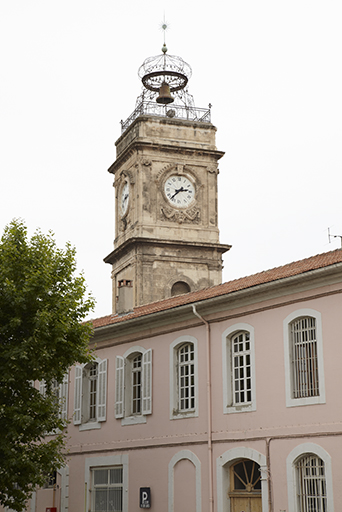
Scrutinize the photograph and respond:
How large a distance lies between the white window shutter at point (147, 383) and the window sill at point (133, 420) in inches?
11.0

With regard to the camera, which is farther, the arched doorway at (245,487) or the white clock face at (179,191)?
the white clock face at (179,191)

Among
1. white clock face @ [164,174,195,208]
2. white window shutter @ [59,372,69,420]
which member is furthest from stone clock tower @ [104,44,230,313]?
white window shutter @ [59,372,69,420]

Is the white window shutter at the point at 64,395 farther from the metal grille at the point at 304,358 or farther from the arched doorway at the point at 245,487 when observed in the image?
the metal grille at the point at 304,358

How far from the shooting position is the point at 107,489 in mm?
24734

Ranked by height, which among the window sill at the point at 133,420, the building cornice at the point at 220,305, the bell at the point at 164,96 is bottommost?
the window sill at the point at 133,420

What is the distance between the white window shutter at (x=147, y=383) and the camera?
23.5 metres

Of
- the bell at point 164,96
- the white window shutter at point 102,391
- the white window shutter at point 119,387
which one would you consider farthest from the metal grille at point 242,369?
the bell at point 164,96

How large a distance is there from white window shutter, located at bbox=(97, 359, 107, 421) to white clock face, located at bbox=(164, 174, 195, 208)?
18.2m

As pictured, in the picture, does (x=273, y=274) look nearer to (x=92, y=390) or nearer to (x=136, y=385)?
(x=136, y=385)

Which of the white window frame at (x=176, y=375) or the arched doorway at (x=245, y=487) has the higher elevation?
the white window frame at (x=176, y=375)

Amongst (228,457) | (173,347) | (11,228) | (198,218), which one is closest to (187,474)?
(228,457)

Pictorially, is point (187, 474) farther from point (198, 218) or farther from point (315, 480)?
point (198, 218)

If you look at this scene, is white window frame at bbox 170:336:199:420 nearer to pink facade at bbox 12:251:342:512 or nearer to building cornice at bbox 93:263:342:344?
pink facade at bbox 12:251:342:512

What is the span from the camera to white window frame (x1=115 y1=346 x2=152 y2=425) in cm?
2367
